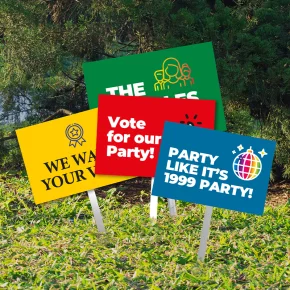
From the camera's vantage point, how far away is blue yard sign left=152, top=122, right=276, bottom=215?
16.3 ft

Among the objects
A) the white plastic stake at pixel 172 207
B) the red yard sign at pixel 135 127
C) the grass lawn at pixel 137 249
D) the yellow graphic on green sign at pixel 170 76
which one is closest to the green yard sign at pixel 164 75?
the yellow graphic on green sign at pixel 170 76

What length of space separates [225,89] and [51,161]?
2.17 metres

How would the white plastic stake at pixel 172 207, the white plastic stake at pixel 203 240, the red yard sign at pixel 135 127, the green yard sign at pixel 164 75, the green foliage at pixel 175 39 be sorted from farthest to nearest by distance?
the green foliage at pixel 175 39
the white plastic stake at pixel 172 207
the green yard sign at pixel 164 75
the red yard sign at pixel 135 127
the white plastic stake at pixel 203 240

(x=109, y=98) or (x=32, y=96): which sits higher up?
(x=109, y=98)

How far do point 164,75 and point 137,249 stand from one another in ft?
4.63

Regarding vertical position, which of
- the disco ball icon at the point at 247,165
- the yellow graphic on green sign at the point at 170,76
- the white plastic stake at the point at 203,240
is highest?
the yellow graphic on green sign at the point at 170,76

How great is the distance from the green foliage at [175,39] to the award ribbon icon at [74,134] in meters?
1.69

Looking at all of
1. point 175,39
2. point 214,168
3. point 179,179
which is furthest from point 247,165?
point 175,39

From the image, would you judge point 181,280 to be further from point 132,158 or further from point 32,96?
point 32,96

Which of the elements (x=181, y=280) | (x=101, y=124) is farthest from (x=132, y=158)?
(x=181, y=280)

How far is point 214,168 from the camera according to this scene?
498 cm

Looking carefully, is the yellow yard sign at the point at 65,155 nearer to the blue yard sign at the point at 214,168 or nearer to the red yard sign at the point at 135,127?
the red yard sign at the point at 135,127

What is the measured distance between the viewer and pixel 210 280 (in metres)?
4.71

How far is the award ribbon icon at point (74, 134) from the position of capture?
19.1 feet
